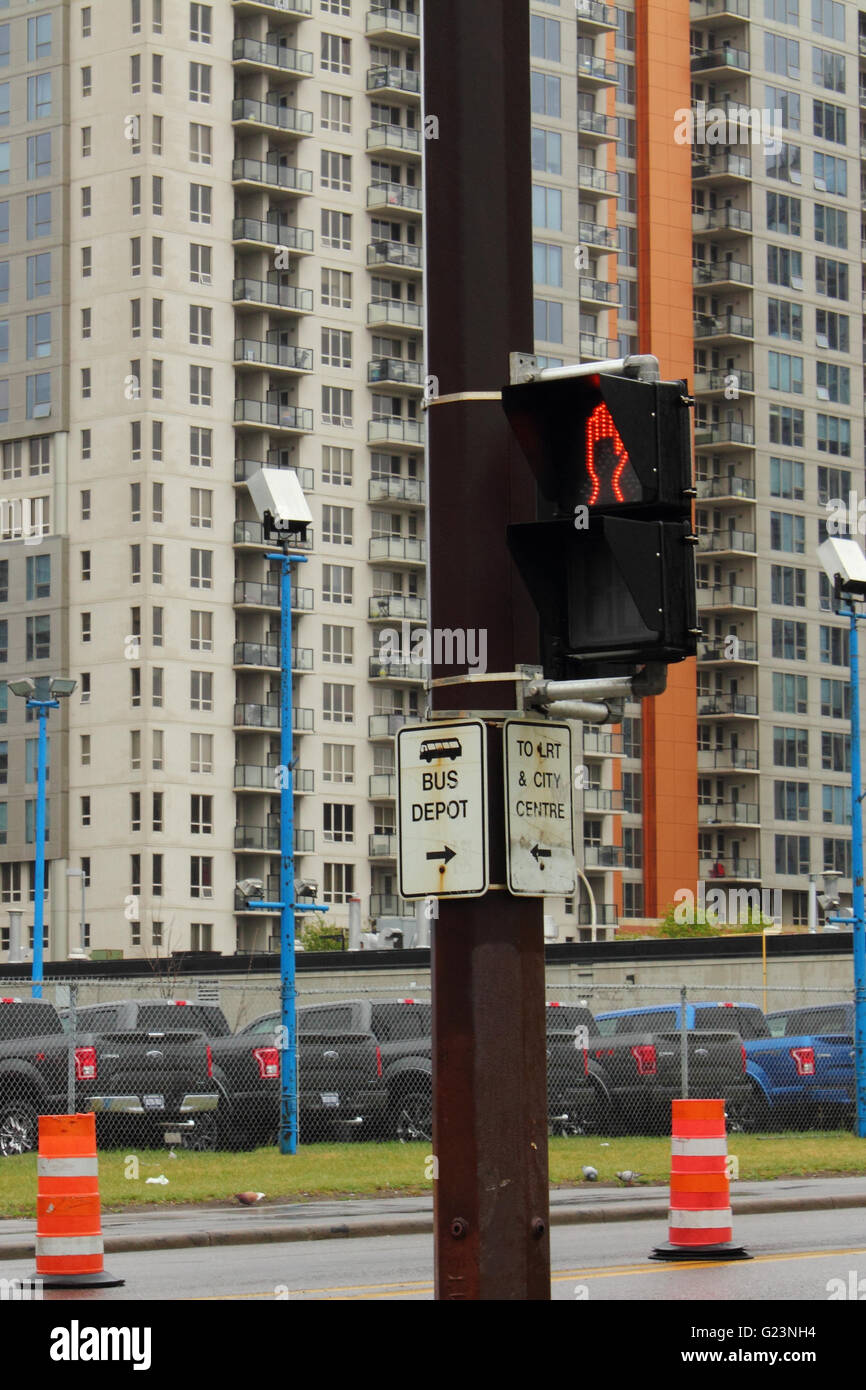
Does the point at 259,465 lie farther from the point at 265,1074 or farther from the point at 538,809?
the point at 538,809

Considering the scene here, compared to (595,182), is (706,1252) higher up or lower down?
lower down

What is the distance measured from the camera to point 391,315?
98.6 meters

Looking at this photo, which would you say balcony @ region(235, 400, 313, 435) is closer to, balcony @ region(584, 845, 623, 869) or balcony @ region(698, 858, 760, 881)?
balcony @ region(584, 845, 623, 869)

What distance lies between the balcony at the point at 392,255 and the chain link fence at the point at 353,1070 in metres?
68.8

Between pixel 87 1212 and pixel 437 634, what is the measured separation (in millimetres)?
7563

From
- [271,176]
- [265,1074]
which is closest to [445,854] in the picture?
[265,1074]

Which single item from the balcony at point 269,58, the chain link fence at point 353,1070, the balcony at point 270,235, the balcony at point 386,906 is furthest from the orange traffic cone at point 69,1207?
the balcony at point 269,58

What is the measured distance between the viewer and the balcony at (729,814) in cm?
10919

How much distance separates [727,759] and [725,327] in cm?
1956

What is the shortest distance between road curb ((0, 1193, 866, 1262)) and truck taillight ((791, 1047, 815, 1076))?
9229 mm

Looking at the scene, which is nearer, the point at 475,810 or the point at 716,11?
the point at 475,810

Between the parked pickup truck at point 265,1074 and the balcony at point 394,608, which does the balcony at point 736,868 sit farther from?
the parked pickup truck at point 265,1074

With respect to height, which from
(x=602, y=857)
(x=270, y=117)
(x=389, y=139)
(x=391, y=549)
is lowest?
(x=602, y=857)

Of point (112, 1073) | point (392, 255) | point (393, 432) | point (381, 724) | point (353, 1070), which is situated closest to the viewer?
point (112, 1073)
